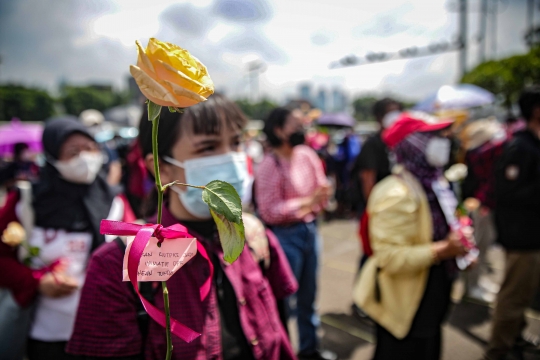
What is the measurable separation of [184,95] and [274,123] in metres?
2.62

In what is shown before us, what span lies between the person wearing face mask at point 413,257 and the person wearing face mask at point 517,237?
0.80 metres

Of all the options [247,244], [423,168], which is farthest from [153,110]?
[423,168]

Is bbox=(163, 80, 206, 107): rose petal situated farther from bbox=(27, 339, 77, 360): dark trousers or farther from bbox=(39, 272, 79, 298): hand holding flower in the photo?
bbox=(27, 339, 77, 360): dark trousers

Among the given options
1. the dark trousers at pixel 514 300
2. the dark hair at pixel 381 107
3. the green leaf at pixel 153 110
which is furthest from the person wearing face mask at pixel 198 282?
the dark hair at pixel 381 107

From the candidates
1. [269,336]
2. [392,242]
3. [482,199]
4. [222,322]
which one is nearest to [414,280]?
[392,242]

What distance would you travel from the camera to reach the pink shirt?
2932 millimetres

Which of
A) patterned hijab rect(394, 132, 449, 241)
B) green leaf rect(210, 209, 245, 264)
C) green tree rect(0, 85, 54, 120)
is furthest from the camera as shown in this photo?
green tree rect(0, 85, 54, 120)

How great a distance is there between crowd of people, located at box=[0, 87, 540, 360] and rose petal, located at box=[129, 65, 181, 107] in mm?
401

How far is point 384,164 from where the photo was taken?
3.91m

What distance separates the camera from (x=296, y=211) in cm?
294

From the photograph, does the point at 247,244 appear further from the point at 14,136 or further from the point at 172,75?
the point at 14,136

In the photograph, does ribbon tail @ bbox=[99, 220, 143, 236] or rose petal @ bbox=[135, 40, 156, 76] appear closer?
rose petal @ bbox=[135, 40, 156, 76]

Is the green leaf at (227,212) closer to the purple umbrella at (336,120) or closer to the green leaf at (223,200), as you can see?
the green leaf at (223,200)

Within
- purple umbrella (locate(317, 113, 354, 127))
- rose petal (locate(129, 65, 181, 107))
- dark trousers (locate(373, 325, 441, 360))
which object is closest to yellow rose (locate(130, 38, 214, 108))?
rose petal (locate(129, 65, 181, 107))
